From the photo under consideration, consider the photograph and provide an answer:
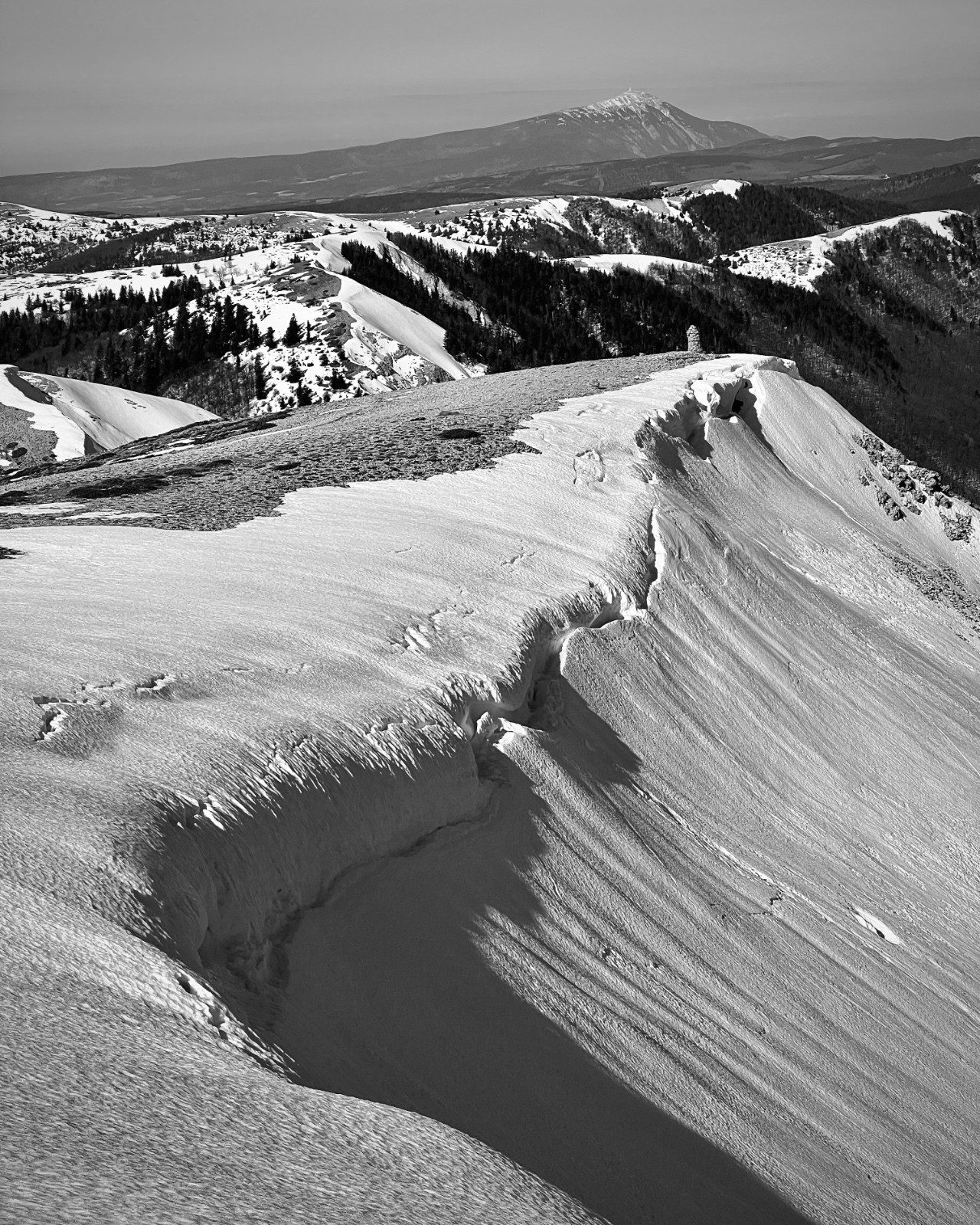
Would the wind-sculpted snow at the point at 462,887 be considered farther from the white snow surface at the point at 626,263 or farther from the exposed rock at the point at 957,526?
the white snow surface at the point at 626,263

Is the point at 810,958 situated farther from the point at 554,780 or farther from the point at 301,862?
the point at 301,862

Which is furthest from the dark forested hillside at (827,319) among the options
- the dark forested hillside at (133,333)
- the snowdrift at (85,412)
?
the snowdrift at (85,412)

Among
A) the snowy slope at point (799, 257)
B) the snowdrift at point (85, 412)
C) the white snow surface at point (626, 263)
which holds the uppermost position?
the snowy slope at point (799, 257)

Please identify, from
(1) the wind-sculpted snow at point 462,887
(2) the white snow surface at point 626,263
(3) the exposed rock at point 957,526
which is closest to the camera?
(1) the wind-sculpted snow at point 462,887

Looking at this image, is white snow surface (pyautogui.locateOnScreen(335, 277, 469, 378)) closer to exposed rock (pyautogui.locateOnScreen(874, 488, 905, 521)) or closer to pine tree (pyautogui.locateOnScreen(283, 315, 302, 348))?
pine tree (pyautogui.locateOnScreen(283, 315, 302, 348))

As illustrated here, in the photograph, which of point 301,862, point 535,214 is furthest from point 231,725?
point 535,214

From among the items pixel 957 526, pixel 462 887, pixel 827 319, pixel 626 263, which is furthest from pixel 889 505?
pixel 827 319
